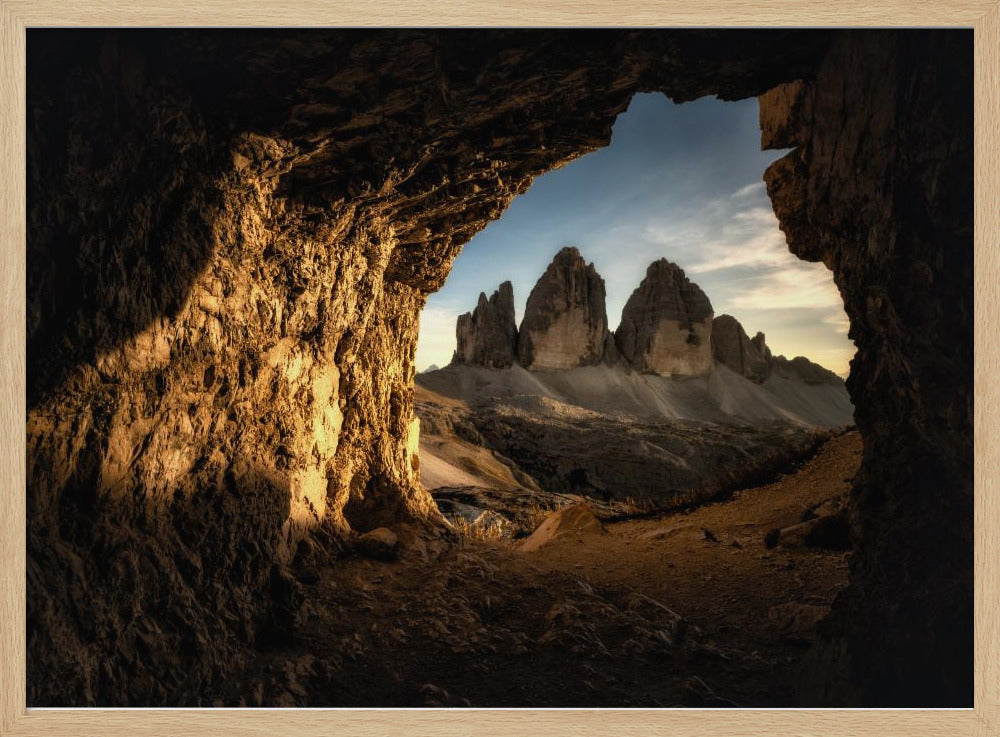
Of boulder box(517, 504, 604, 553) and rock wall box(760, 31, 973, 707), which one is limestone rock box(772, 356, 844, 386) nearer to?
boulder box(517, 504, 604, 553)

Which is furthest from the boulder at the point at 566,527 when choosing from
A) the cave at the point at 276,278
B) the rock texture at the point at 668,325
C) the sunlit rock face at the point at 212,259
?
the rock texture at the point at 668,325

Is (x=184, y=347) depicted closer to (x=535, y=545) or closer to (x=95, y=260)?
(x=95, y=260)

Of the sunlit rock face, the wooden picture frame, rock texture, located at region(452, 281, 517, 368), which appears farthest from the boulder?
rock texture, located at region(452, 281, 517, 368)

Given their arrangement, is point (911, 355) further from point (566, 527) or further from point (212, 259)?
point (566, 527)

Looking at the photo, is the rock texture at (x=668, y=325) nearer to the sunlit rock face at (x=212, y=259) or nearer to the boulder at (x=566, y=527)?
the boulder at (x=566, y=527)

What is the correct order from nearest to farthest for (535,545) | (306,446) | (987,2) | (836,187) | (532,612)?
(987,2) < (836,187) < (532,612) < (306,446) < (535,545)

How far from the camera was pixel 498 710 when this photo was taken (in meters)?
2.80

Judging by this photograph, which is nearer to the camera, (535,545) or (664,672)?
(664,672)

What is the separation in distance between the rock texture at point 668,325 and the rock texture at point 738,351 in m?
6.90

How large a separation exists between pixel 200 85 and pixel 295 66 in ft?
1.94

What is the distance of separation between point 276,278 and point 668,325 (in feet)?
216

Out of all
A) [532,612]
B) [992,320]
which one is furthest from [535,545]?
[992,320]

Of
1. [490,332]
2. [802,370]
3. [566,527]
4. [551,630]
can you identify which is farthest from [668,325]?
[551,630]

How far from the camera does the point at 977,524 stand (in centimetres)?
258
